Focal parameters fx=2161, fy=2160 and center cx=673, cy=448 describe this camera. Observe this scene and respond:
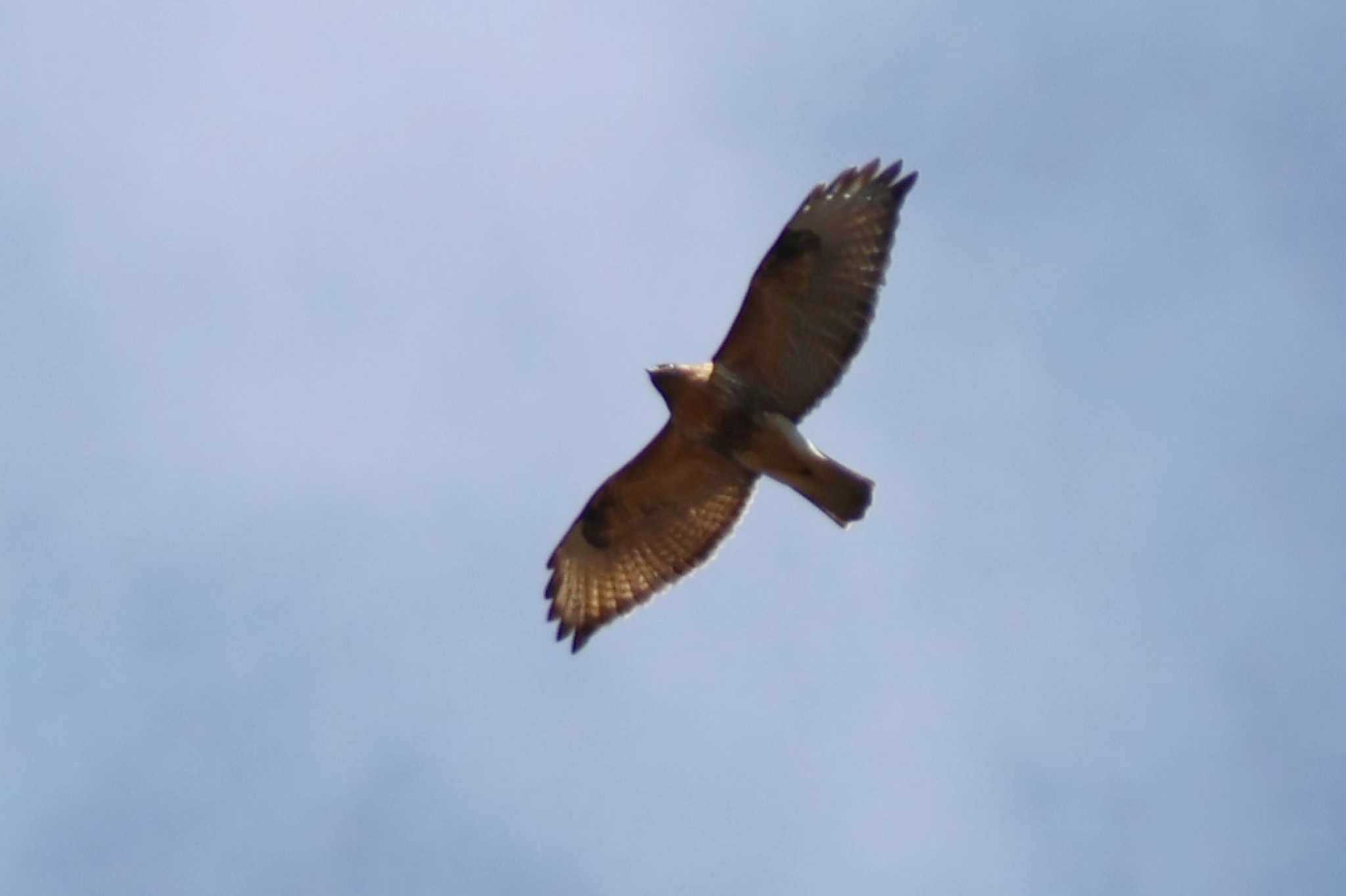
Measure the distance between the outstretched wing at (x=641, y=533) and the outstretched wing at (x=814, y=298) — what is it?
0.88 meters

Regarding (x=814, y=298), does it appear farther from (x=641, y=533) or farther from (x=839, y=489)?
(x=641, y=533)

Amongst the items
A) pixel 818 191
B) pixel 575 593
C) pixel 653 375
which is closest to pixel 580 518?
pixel 575 593

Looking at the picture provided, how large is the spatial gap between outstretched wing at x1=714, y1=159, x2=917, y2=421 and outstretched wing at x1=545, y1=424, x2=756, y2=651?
88 centimetres

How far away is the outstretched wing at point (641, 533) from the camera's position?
15203 millimetres

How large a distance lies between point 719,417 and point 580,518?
1.77 meters

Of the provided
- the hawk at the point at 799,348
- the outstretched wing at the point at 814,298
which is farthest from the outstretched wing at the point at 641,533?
the outstretched wing at the point at 814,298

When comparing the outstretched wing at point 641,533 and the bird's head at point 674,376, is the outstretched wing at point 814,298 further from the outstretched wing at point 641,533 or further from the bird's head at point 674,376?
the outstretched wing at point 641,533

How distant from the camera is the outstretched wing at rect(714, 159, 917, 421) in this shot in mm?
14344

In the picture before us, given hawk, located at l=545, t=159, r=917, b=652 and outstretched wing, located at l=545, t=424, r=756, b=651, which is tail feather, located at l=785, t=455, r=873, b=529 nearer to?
hawk, located at l=545, t=159, r=917, b=652

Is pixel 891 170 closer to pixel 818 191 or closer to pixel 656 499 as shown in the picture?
pixel 818 191

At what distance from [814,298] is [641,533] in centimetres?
235

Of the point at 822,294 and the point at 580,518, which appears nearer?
the point at 822,294

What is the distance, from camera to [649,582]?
51.3ft

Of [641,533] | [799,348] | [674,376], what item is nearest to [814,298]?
[799,348]
